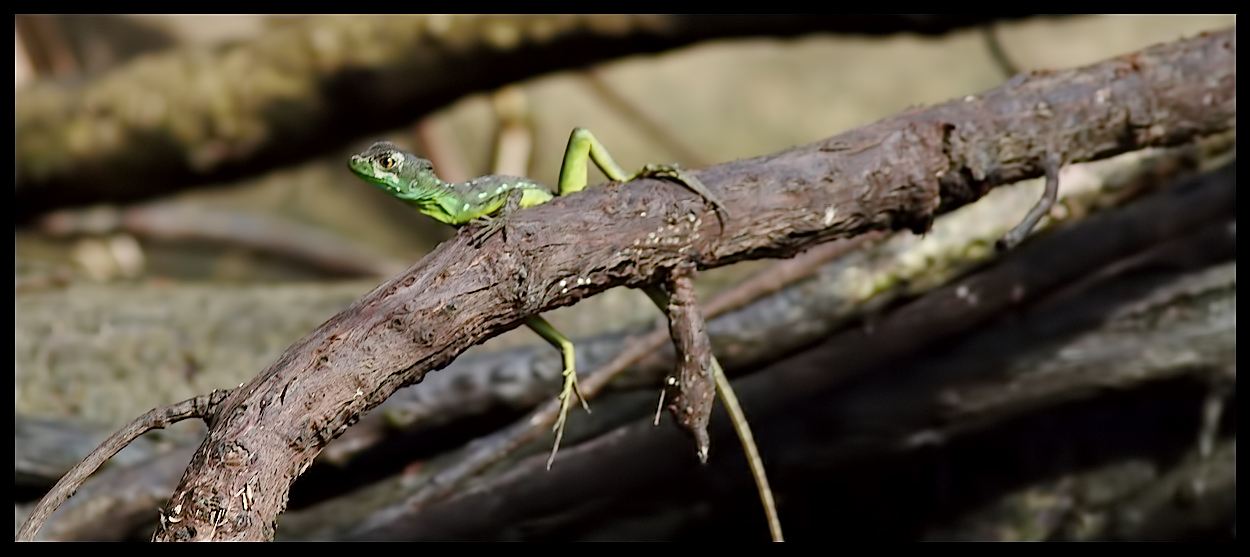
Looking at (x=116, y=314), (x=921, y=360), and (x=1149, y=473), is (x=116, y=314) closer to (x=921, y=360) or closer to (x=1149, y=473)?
(x=921, y=360)

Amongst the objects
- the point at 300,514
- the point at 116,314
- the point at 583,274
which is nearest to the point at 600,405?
the point at 300,514

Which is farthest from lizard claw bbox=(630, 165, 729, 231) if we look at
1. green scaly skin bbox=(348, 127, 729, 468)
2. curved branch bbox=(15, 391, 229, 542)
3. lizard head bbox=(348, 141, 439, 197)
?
curved branch bbox=(15, 391, 229, 542)

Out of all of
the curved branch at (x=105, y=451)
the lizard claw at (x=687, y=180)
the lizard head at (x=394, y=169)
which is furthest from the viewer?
the lizard head at (x=394, y=169)

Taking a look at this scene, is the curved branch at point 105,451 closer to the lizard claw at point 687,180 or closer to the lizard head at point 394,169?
the lizard head at point 394,169

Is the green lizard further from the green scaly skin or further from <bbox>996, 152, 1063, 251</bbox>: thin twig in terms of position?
<bbox>996, 152, 1063, 251</bbox>: thin twig

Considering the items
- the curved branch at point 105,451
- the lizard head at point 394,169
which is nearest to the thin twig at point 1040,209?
the lizard head at point 394,169

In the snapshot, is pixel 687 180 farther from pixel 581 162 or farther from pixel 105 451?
pixel 105 451

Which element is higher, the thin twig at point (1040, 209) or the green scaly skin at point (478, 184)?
the green scaly skin at point (478, 184)
